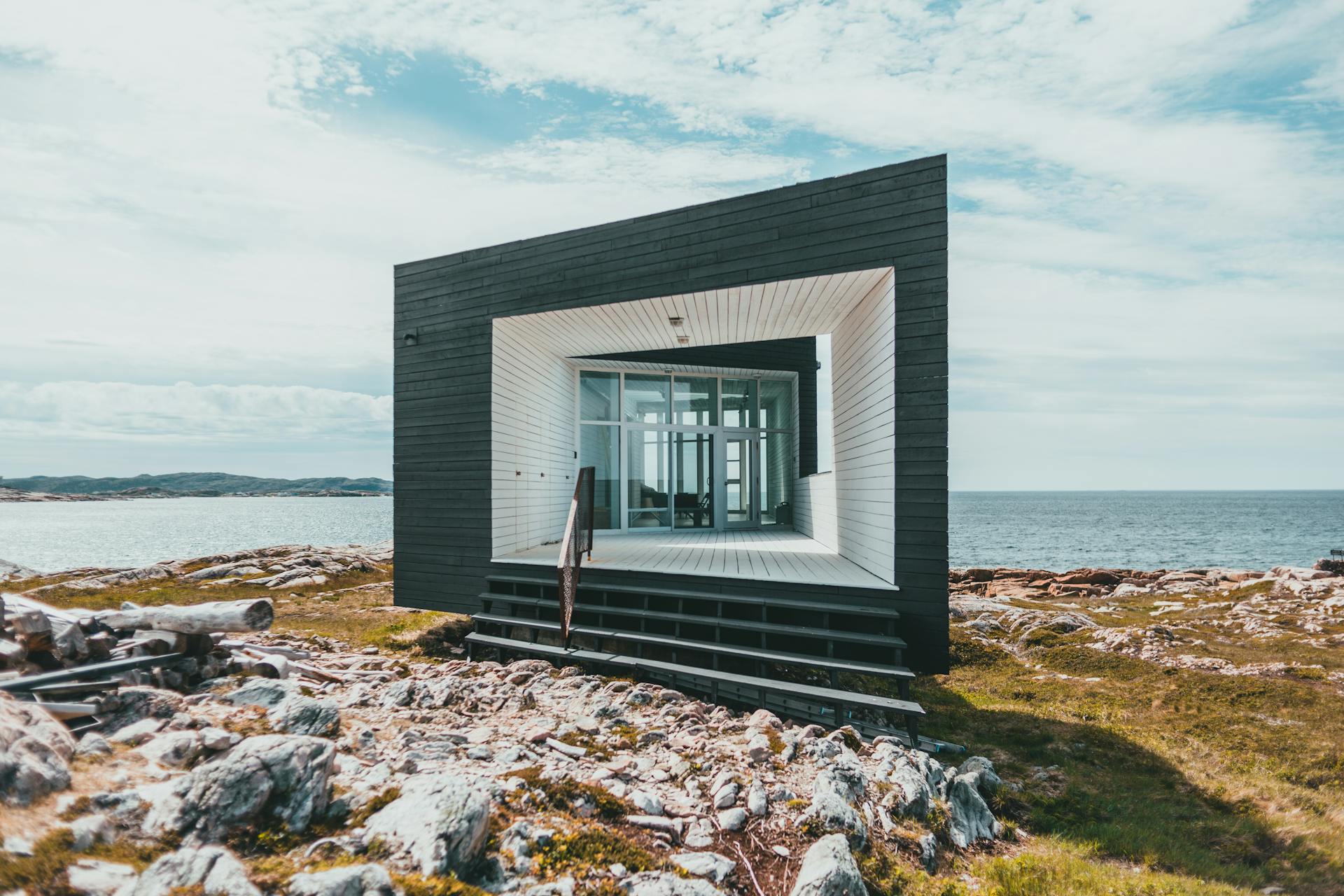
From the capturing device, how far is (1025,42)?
6.13 m

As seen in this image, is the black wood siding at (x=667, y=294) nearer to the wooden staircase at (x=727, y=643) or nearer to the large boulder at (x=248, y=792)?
the wooden staircase at (x=727, y=643)

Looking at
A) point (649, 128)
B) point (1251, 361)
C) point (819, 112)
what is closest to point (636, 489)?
point (649, 128)

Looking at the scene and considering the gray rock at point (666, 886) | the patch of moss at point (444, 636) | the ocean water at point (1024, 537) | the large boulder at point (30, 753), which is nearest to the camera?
the large boulder at point (30, 753)

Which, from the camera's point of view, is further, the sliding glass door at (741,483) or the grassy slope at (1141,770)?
the sliding glass door at (741,483)

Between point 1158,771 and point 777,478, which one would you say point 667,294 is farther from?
point 777,478

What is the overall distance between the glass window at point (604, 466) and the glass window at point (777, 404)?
2.99m

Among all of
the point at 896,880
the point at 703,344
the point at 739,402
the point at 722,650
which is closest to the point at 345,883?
the point at 896,880

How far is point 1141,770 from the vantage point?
3889 mm

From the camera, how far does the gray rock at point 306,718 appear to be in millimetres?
3100

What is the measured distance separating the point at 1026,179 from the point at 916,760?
28.3ft

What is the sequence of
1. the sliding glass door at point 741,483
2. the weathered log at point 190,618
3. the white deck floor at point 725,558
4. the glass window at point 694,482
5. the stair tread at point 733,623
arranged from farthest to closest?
1. the sliding glass door at point 741,483
2. the glass window at point 694,482
3. the white deck floor at point 725,558
4. the stair tread at point 733,623
5. the weathered log at point 190,618

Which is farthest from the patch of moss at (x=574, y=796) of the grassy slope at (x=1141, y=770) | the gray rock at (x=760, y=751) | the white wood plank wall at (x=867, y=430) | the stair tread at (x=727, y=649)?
the white wood plank wall at (x=867, y=430)

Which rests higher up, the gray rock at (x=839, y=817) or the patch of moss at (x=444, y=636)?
the gray rock at (x=839, y=817)

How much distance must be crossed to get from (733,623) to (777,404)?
6712 mm
